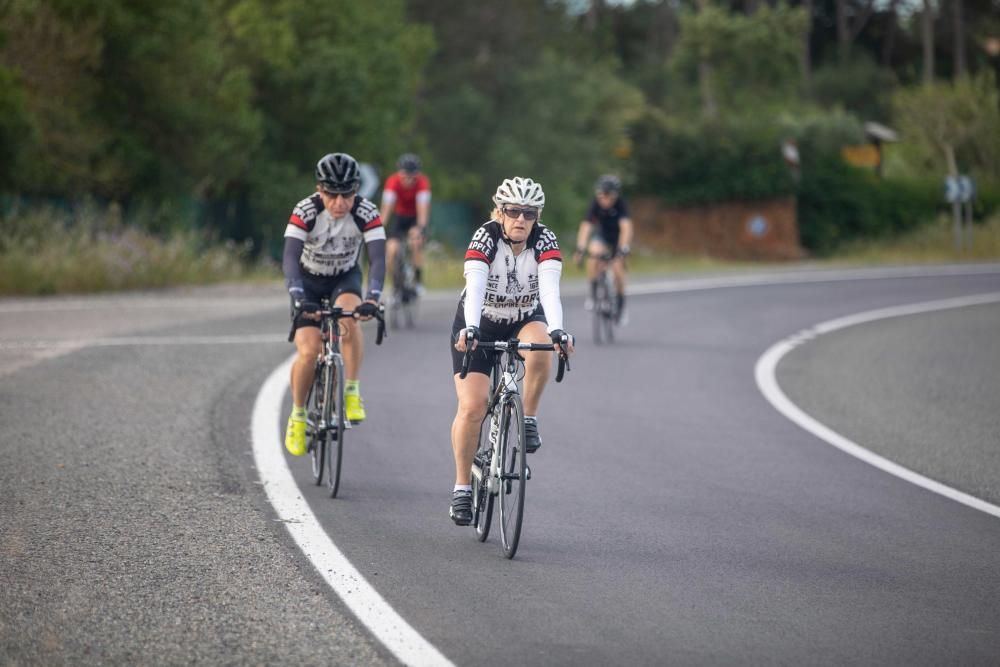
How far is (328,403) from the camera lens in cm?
835

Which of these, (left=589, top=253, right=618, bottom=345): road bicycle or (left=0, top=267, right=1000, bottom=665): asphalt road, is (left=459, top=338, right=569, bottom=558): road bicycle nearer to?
(left=0, top=267, right=1000, bottom=665): asphalt road

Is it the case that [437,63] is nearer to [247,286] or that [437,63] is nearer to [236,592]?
[247,286]

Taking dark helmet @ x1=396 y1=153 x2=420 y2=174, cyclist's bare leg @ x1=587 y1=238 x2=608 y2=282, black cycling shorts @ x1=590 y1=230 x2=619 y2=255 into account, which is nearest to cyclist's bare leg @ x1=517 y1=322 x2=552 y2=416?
dark helmet @ x1=396 y1=153 x2=420 y2=174

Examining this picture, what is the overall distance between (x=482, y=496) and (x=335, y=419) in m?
1.53

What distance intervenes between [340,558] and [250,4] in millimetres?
27725

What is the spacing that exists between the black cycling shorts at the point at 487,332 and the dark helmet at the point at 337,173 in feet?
5.24

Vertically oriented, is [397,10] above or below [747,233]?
above

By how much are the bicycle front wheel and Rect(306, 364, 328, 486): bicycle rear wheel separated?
180 cm

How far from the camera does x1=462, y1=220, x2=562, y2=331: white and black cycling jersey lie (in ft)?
22.3

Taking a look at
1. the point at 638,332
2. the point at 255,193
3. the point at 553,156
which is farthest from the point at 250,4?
the point at 638,332

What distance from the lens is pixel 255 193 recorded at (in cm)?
3158

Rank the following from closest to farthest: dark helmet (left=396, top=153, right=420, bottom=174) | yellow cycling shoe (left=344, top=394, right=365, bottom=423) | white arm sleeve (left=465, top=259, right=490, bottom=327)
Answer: white arm sleeve (left=465, top=259, right=490, bottom=327) → yellow cycling shoe (left=344, top=394, right=365, bottom=423) → dark helmet (left=396, top=153, right=420, bottom=174)

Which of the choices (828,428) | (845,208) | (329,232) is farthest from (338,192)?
(845,208)

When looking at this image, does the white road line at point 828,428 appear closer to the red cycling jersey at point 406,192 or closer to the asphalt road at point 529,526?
the asphalt road at point 529,526
